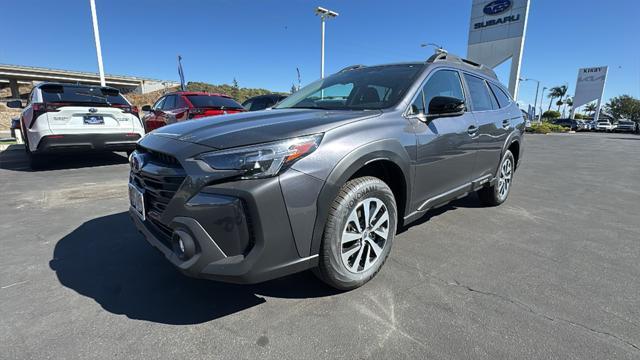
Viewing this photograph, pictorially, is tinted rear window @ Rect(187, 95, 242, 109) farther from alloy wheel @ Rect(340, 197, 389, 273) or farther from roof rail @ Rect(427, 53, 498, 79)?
alloy wheel @ Rect(340, 197, 389, 273)

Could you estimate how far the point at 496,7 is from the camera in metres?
25.7

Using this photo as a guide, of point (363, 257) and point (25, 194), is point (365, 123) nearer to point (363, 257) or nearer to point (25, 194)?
point (363, 257)

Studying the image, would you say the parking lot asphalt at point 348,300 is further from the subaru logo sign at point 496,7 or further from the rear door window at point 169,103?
the subaru logo sign at point 496,7

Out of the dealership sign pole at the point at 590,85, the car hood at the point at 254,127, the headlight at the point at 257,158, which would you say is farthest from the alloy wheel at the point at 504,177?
the dealership sign pole at the point at 590,85

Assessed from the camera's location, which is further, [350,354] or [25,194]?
[25,194]

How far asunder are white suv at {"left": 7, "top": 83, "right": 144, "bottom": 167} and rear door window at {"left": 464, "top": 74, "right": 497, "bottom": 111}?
585 cm

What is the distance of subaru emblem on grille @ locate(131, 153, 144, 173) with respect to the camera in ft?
7.48

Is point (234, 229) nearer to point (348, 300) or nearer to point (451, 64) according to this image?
point (348, 300)

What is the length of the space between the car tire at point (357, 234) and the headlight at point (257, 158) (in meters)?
0.43

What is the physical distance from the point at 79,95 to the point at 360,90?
5.54 m

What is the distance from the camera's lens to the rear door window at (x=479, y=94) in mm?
3631

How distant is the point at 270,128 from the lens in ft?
6.67

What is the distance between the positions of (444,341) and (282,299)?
1.03 m

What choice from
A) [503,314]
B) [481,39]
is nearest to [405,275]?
[503,314]
